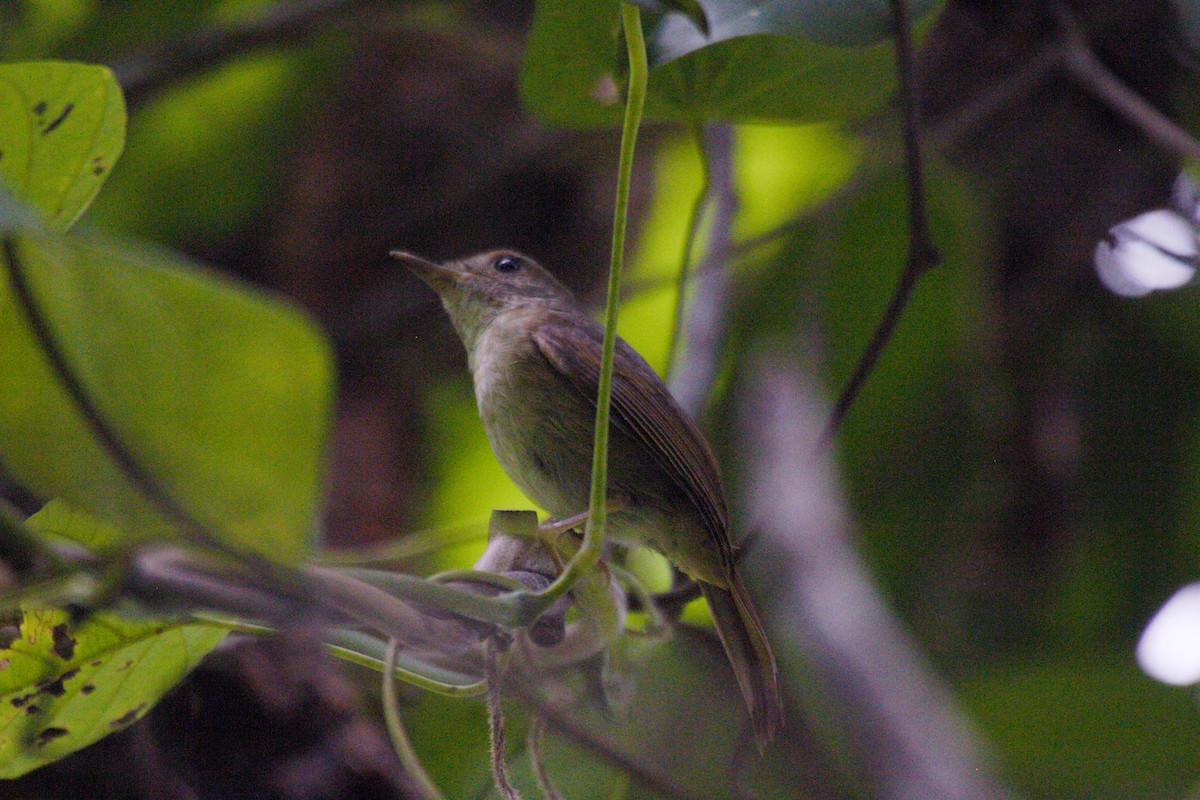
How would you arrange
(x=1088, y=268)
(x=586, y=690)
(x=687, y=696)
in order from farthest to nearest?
1. (x=1088, y=268)
2. (x=687, y=696)
3. (x=586, y=690)

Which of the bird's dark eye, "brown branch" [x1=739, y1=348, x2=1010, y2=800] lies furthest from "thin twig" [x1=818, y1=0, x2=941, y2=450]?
the bird's dark eye

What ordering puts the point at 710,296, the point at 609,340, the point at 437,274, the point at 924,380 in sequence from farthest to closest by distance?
the point at 924,380, the point at 710,296, the point at 437,274, the point at 609,340

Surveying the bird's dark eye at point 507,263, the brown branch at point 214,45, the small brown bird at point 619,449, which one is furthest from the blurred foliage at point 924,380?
the small brown bird at point 619,449

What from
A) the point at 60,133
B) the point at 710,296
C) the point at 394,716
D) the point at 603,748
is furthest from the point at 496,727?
the point at 710,296

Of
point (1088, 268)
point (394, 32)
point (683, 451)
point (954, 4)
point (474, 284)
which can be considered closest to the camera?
point (683, 451)

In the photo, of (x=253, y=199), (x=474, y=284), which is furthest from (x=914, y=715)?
(x=253, y=199)

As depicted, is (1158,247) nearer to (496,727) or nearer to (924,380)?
(924,380)

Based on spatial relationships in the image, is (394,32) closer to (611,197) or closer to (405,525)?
(611,197)
